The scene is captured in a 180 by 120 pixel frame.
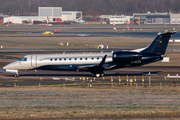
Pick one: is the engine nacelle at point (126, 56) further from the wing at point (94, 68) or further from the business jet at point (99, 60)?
the wing at point (94, 68)

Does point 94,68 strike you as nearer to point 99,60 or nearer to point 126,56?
point 99,60

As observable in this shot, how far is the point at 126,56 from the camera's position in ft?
125

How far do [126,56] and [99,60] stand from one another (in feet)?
11.4

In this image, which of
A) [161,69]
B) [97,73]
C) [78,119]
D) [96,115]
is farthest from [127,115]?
[161,69]

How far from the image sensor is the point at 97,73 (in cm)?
3953

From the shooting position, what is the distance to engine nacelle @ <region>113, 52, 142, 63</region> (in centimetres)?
3800

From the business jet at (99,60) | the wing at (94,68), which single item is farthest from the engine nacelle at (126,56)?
the wing at (94,68)

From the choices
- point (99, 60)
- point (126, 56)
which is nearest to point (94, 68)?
point (99, 60)

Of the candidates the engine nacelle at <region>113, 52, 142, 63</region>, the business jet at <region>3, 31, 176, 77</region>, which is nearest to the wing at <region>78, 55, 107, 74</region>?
the business jet at <region>3, 31, 176, 77</region>

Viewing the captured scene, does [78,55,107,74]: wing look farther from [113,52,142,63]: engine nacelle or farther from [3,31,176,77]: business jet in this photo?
[113,52,142,63]: engine nacelle

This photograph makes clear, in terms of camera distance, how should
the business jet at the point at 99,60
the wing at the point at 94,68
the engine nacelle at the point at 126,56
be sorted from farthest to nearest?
the business jet at the point at 99,60 → the wing at the point at 94,68 → the engine nacelle at the point at 126,56

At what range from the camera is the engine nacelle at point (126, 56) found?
125 ft

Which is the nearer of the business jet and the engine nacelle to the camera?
the engine nacelle

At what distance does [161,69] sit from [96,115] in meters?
28.5
